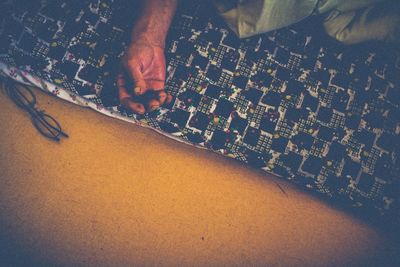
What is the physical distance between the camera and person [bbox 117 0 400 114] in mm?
996

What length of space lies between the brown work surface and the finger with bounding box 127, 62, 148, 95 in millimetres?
271

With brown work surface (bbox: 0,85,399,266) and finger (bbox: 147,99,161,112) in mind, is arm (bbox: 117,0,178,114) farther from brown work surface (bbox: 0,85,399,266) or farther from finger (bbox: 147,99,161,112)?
brown work surface (bbox: 0,85,399,266)

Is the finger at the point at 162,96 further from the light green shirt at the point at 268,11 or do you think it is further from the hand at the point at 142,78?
the light green shirt at the point at 268,11

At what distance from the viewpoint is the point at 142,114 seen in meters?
1.05

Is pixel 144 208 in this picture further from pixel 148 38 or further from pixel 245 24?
pixel 245 24

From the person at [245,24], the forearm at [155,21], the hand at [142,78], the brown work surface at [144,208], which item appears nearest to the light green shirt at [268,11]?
the person at [245,24]

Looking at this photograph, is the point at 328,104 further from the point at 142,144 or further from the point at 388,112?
the point at 142,144

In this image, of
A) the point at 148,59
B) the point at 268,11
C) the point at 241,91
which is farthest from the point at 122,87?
the point at 268,11

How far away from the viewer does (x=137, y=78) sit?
3.18 ft

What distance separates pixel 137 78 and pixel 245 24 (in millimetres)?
475

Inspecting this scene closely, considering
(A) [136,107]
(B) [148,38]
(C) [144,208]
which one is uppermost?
(B) [148,38]

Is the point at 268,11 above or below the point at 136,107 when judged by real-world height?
above

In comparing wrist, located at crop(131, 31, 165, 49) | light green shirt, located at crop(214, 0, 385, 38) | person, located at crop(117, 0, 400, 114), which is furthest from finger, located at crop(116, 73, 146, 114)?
light green shirt, located at crop(214, 0, 385, 38)

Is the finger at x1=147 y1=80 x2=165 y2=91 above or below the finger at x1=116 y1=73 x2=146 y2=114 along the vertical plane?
above
